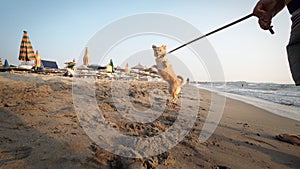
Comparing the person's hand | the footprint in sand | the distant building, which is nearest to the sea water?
the person's hand

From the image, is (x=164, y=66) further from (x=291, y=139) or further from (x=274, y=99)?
(x=274, y=99)

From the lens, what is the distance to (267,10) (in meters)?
1.73

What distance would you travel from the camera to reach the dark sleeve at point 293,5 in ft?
5.01

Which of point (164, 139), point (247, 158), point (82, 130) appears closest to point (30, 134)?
point (82, 130)

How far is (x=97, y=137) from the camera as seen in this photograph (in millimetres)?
2275

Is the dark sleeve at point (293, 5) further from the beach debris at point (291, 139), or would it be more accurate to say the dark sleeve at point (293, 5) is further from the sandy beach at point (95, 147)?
the beach debris at point (291, 139)

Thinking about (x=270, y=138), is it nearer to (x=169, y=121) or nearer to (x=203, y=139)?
(x=203, y=139)

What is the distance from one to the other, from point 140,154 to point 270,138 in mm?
2931

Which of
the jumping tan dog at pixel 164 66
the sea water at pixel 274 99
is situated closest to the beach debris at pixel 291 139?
the jumping tan dog at pixel 164 66

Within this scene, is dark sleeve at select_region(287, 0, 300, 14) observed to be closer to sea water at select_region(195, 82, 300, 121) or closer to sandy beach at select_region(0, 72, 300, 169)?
sandy beach at select_region(0, 72, 300, 169)

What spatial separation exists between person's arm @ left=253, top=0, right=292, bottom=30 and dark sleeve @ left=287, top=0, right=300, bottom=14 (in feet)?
0.12

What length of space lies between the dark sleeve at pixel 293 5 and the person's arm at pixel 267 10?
38 mm

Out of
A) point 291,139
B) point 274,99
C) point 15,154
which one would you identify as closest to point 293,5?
point 291,139

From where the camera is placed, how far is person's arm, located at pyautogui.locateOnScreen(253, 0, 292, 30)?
166cm
